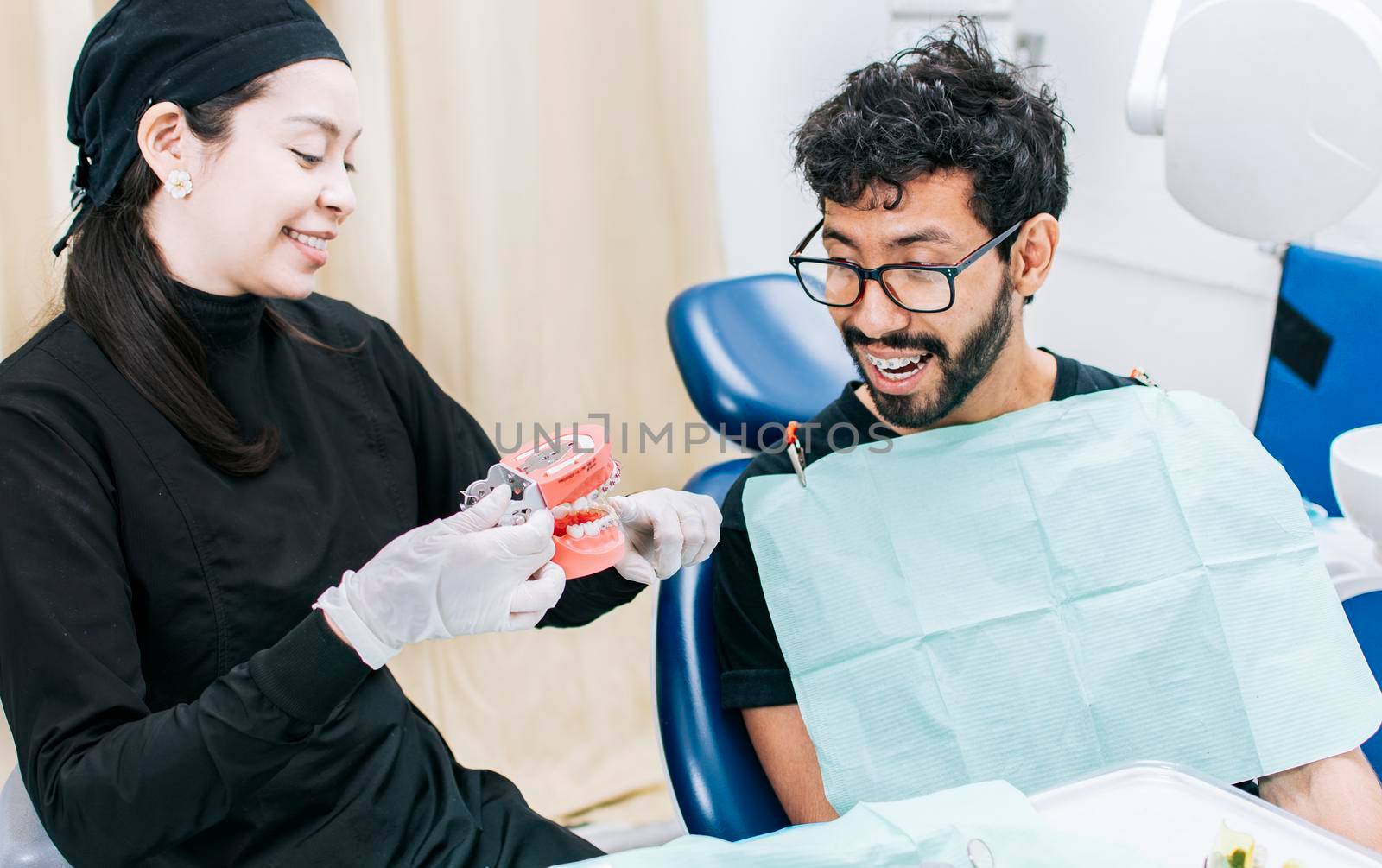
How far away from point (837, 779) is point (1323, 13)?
108 centimetres

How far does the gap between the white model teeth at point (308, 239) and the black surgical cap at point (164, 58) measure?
0.15 m

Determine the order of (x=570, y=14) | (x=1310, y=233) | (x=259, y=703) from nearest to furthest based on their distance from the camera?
(x=259, y=703)
(x=1310, y=233)
(x=570, y=14)

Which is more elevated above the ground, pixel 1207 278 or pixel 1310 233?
pixel 1310 233

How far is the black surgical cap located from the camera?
1115 millimetres

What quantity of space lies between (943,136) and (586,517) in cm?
54

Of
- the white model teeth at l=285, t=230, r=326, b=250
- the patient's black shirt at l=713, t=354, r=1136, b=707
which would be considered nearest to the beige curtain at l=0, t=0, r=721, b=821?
the white model teeth at l=285, t=230, r=326, b=250

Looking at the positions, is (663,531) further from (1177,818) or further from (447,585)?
(1177,818)

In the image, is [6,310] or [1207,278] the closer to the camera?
[6,310]

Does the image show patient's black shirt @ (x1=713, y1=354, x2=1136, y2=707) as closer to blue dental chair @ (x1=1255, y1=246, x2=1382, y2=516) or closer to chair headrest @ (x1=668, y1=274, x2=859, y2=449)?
chair headrest @ (x1=668, y1=274, x2=859, y2=449)

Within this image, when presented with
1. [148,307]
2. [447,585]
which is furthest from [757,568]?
[148,307]

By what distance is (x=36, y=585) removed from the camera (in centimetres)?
102

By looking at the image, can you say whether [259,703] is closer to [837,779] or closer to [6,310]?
[837,779]

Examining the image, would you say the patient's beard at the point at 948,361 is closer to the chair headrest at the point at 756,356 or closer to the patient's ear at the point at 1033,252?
the patient's ear at the point at 1033,252

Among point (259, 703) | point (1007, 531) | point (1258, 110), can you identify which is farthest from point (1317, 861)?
point (1258, 110)
